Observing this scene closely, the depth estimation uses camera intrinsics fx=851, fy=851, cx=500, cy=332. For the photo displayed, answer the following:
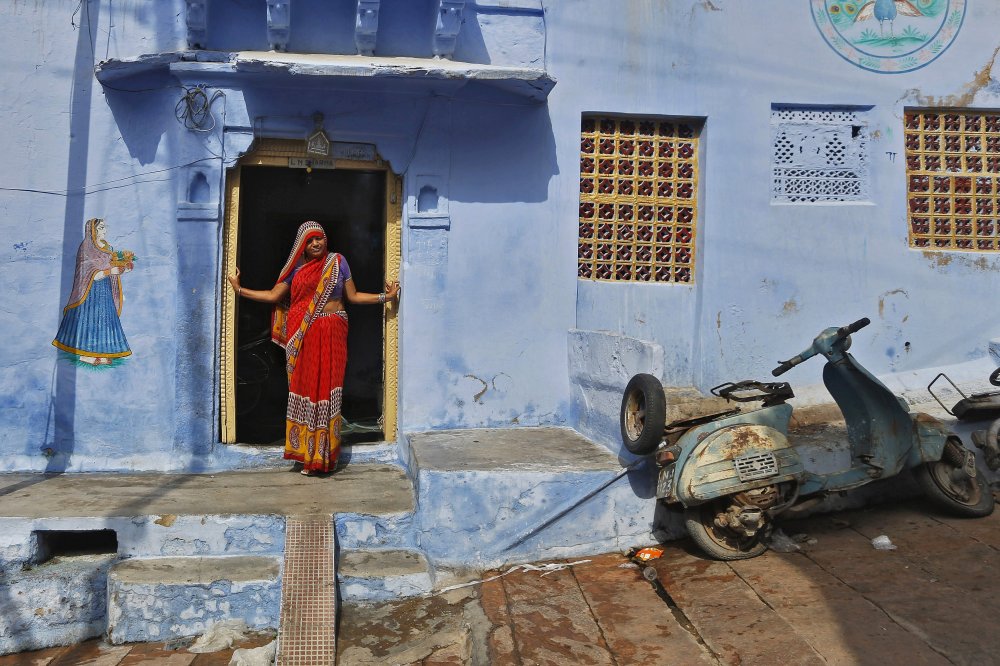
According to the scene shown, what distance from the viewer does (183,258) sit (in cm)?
577

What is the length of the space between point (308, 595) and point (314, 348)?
5.77 ft

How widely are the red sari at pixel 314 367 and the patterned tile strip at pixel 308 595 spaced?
0.91 m

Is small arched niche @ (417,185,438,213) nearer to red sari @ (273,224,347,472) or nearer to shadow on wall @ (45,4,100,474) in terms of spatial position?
red sari @ (273,224,347,472)

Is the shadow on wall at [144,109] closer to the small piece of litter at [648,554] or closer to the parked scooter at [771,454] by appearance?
the parked scooter at [771,454]

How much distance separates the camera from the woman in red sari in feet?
18.3

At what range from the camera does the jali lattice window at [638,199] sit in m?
6.31

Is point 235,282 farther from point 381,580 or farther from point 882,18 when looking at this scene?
point 882,18

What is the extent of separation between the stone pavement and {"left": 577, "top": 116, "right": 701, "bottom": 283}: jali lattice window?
2215 millimetres

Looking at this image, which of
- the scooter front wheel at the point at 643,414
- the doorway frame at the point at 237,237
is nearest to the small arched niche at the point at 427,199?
the doorway frame at the point at 237,237

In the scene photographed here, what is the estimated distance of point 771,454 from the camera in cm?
459

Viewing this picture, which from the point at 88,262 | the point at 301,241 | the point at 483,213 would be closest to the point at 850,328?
the point at 483,213

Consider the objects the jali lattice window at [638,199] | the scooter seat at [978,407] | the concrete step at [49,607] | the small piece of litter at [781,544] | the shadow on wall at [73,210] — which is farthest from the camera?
the jali lattice window at [638,199]

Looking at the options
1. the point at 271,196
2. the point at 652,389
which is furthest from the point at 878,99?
the point at 271,196

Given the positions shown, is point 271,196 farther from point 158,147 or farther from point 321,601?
point 321,601
